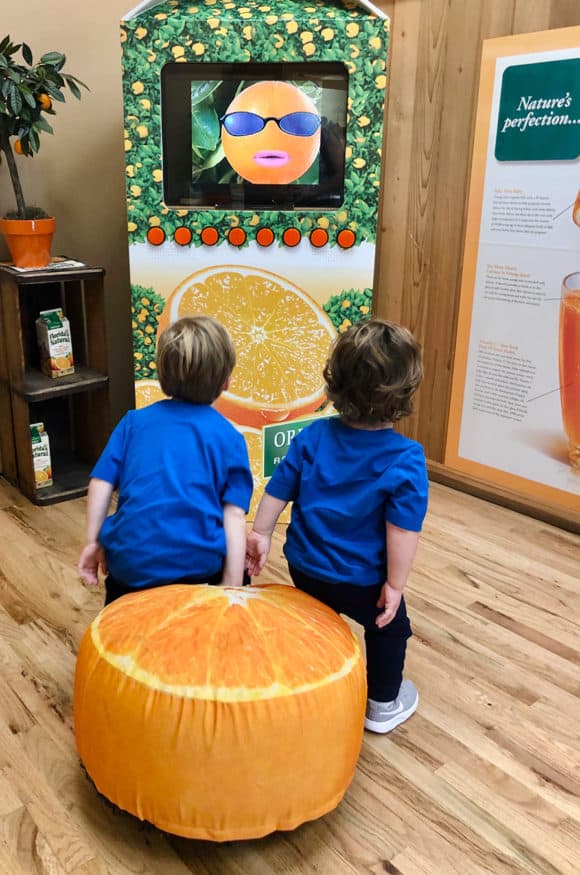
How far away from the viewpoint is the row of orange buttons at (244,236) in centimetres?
212

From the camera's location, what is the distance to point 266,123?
2.05 metres

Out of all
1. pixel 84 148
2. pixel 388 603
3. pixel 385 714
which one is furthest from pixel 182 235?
pixel 385 714

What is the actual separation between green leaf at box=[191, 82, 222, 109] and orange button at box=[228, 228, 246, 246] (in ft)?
1.13

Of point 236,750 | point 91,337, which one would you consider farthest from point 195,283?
point 236,750

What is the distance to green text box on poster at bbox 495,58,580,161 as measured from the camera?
2.13m

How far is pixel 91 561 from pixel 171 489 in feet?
0.78

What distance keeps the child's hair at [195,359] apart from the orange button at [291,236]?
2.70 feet

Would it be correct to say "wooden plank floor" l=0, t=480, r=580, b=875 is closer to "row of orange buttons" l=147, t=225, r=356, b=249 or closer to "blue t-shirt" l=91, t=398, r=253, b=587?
"blue t-shirt" l=91, t=398, r=253, b=587

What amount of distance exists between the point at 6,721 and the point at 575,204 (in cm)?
197

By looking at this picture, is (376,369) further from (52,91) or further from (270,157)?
(52,91)

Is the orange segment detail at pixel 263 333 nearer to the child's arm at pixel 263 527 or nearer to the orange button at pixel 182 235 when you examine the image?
the orange button at pixel 182 235

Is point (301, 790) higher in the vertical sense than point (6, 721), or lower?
higher

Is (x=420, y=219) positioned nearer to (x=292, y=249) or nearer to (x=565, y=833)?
(x=292, y=249)

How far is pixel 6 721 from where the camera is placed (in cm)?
149
